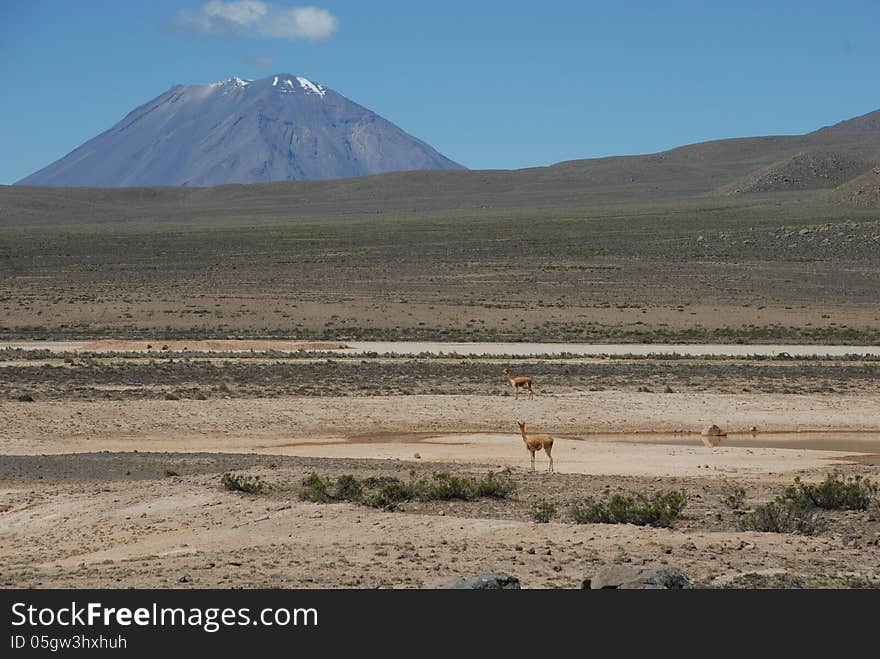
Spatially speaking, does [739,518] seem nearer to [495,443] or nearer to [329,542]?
[329,542]

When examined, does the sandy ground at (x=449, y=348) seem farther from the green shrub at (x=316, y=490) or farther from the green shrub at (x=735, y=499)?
the green shrub at (x=735, y=499)

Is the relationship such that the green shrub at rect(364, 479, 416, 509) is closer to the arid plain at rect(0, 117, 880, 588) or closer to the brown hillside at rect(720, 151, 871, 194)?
the arid plain at rect(0, 117, 880, 588)

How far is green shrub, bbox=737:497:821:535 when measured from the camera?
1295 centimetres

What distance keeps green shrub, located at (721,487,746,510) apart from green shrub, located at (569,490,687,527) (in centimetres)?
79

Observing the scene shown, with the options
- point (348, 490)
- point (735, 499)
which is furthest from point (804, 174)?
point (348, 490)

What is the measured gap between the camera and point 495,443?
22.2m

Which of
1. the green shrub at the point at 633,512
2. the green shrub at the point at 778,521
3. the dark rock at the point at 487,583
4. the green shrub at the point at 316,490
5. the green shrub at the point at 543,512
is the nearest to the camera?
the dark rock at the point at 487,583

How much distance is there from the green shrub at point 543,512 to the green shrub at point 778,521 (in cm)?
181

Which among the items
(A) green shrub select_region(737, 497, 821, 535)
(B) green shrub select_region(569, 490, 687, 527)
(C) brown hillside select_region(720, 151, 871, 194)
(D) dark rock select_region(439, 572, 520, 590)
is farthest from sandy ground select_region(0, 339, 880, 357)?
(C) brown hillside select_region(720, 151, 871, 194)

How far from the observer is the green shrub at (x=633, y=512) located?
13211 millimetres

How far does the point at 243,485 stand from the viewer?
15.5m

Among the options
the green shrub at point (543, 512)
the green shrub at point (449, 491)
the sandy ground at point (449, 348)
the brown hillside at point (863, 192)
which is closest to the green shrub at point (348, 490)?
the green shrub at point (449, 491)

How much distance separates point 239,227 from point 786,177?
2243 inches

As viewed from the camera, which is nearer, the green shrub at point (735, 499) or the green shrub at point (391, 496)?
the green shrub at point (391, 496)
